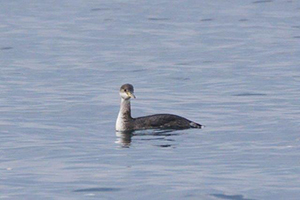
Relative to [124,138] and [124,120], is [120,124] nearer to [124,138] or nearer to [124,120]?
[124,120]

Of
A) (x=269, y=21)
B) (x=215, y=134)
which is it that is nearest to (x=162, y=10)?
(x=269, y=21)

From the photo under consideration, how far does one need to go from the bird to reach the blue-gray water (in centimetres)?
32

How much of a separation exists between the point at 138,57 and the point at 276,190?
71.9 ft

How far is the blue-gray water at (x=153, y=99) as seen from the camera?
17.2 meters

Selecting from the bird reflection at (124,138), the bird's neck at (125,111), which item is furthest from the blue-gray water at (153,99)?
the bird's neck at (125,111)

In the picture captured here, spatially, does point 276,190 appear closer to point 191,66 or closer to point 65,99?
point 65,99

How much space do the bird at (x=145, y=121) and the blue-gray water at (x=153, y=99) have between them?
323 millimetres

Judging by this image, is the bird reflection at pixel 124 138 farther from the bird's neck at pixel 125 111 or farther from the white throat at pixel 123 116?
the bird's neck at pixel 125 111

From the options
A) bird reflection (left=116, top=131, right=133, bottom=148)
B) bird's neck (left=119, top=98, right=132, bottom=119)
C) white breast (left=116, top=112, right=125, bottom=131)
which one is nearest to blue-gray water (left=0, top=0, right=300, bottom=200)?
bird reflection (left=116, top=131, right=133, bottom=148)

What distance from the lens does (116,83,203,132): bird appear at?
2277cm

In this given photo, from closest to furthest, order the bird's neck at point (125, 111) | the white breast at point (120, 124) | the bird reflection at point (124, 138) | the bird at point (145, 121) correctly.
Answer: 1. the bird reflection at point (124, 138)
2. the bird at point (145, 121)
3. the white breast at point (120, 124)
4. the bird's neck at point (125, 111)

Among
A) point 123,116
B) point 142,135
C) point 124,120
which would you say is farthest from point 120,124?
point 142,135

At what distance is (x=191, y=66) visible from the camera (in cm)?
3491

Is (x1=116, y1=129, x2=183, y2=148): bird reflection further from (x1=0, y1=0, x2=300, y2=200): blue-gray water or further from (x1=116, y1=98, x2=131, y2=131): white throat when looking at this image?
(x1=116, y1=98, x2=131, y2=131): white throat
